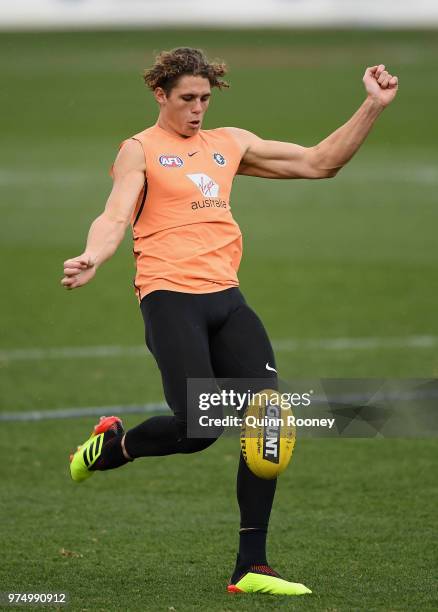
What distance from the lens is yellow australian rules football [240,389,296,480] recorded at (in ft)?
Answer: 21.6

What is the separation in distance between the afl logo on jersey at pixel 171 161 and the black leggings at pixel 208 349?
0.68m

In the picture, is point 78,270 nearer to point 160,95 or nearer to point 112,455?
point 160,95

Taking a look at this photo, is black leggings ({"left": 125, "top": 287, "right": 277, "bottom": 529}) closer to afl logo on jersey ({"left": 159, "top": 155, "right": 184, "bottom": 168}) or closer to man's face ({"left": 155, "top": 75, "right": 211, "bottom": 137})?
afl logo on jersey ({"left": 159, "top": 155, "right": 184, "bottom": 168})

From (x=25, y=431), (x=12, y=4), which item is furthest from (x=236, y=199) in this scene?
(x=12, y=4)

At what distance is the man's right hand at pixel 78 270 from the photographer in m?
6.30

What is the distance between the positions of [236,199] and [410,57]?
2345 centimetres

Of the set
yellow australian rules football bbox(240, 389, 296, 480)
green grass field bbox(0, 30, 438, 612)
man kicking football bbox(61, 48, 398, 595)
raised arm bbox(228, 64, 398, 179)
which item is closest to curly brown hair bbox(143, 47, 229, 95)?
man kicking football bbox(61, 48, 398, 595)

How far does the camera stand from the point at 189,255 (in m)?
6.84

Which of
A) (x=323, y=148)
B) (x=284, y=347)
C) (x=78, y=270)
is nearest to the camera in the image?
(x=78, y=270)

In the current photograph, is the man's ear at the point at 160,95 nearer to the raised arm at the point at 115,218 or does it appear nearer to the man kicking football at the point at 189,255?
the man kicking football at the point at 189,255

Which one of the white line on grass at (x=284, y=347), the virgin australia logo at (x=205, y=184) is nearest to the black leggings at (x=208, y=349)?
Result: the virgin australia logo at (x=205, y=184)

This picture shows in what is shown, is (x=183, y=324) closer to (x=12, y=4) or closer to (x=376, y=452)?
(x=376, y=452)

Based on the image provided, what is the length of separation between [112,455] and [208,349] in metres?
0.99

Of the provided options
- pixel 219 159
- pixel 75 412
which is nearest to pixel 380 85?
pixel 219 159
